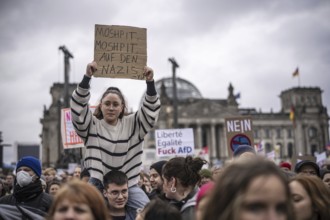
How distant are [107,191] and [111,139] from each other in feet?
1.77

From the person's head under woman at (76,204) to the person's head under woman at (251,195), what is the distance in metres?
0.75

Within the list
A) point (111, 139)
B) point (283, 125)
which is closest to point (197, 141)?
point (283, 125)

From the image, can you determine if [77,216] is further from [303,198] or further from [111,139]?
[111,139]

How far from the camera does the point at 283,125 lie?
8775cm

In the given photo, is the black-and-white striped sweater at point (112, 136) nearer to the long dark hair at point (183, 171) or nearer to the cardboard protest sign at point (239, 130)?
the long dark hair at point (183, 171)

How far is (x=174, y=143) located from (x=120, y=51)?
9.15 meters

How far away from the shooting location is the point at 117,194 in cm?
407

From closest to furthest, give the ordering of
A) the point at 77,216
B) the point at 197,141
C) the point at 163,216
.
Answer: the point at 77,216, the point at 163,216, the point at 197,141

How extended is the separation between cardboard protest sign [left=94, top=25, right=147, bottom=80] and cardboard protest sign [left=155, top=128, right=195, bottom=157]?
8786 mm

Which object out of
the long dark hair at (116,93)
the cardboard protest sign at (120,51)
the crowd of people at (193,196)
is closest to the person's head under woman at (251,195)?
the crowd of people at (193,196)

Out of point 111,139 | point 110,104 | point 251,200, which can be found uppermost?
point 110,104

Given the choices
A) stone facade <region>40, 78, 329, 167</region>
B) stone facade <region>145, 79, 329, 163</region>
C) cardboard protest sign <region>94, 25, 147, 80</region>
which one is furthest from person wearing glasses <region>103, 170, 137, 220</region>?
stone facade <region>145, 79, 329, 163</region>

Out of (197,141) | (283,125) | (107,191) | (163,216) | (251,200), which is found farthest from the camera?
(283,125)

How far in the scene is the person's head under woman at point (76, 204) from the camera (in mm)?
2438
